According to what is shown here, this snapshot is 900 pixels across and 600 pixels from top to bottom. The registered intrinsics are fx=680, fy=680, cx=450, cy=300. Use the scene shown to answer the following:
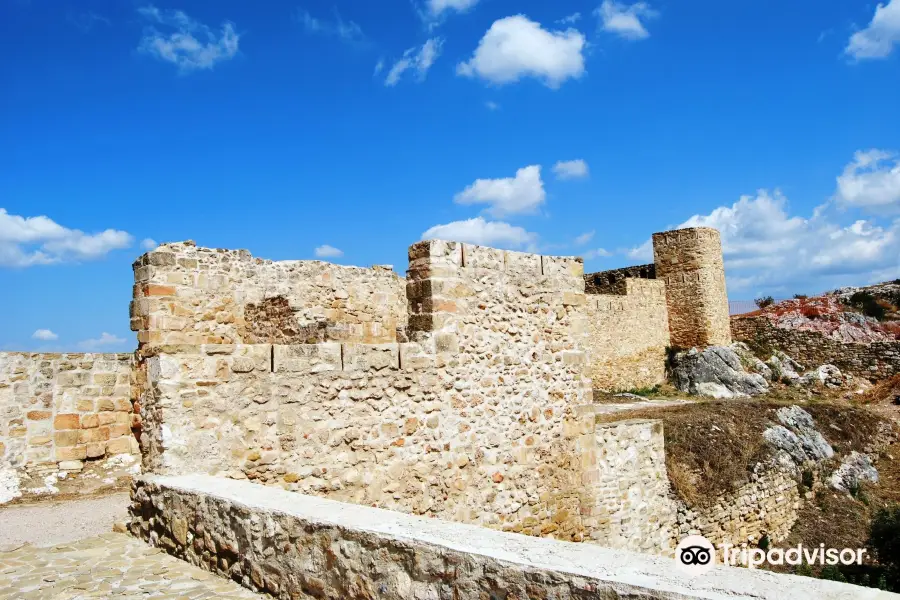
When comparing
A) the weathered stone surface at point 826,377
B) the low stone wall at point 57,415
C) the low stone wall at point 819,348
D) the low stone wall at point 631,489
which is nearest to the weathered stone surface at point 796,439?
the low stone wall at point 631,489

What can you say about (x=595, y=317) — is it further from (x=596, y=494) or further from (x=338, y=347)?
(x=338, y=347)

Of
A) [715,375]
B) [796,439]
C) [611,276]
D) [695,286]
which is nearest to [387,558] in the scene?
[796,439]

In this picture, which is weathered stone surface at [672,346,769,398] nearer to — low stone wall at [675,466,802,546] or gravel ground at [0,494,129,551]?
low stone wall at [675,466,802,546]

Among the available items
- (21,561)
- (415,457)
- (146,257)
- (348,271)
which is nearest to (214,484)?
(21,561)

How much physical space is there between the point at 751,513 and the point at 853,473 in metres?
3.47

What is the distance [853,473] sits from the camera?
511 inches

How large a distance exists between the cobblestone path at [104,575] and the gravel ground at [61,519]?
1.27 m

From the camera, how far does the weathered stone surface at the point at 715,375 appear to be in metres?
22.0

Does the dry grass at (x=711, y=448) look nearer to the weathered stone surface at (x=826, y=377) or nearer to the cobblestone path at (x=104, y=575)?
the cobblestone path at (x=104, y=575)

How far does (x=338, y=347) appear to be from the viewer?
5.93 metres

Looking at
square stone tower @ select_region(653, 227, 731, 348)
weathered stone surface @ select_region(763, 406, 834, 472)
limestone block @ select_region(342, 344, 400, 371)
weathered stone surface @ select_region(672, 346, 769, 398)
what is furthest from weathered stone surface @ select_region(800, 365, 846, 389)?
limestone block @ select_region(342, 344, 400, 371)

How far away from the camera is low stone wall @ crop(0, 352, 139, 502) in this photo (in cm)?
759

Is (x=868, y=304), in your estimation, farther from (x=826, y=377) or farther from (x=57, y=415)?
(x=57, y=415)

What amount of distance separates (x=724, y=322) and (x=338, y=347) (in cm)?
2237
